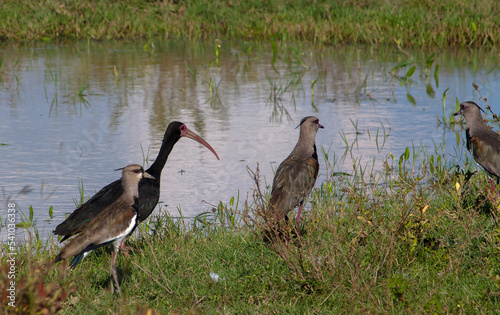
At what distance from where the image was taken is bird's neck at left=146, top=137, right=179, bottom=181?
6.29 m

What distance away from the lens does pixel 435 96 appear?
11719 millimetres

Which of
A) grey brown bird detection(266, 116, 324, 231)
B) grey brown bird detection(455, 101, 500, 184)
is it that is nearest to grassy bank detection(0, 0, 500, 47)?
grey brown bird detection(455, 101, 500, 184)

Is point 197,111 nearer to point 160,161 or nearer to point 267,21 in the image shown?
point 160,161

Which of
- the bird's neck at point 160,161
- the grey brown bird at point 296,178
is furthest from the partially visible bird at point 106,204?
the grey brown bird at point 296,178

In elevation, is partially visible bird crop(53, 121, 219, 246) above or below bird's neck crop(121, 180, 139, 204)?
below

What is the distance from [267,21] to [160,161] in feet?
44.1

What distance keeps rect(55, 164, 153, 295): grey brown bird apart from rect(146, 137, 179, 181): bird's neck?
4.21 feet

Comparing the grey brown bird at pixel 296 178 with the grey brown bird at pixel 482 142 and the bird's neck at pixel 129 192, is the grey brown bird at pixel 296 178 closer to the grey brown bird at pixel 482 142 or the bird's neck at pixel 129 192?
the bird's neck at pixel 129 192

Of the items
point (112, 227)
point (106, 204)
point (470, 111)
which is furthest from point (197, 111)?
point (112, 227)

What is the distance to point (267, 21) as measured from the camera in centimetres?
1920

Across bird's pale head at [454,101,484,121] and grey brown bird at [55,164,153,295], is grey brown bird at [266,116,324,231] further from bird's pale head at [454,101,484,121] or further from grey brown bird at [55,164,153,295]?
bird's pale head at [454,101,484,121]

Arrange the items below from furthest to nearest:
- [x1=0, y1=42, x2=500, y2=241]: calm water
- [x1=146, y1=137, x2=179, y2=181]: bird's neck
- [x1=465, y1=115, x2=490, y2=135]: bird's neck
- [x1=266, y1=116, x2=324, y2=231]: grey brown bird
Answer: [x1=0, y1=42, x2=500, y2=241]: calm water, [x1=465, y1=115, x2=490, y2=135]: bird's neck, [x1=146, y1=137, x2=179, y2=181]: bird's neck, [x1=266, y1=116, x2=324, y2=231]: grey brown bird

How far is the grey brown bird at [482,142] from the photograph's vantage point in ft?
20.1

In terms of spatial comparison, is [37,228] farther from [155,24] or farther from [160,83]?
[155,24]
